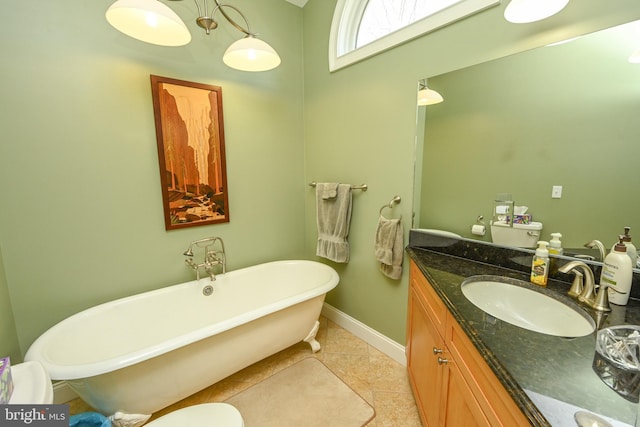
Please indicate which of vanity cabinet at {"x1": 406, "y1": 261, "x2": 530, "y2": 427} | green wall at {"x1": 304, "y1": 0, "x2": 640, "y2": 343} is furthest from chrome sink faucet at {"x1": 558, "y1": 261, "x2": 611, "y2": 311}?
green wall at {"x1": 304, "y1": 0, "x2": 640, "y2": 343}

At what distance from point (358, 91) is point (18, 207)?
2.27 m

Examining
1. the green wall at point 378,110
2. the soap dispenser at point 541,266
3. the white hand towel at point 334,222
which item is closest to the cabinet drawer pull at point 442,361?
the soap dispenser at point 541,266

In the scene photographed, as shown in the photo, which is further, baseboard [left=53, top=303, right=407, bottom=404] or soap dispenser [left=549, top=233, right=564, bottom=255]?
baseboard [left=53, top=303, right=407, bottom=404]

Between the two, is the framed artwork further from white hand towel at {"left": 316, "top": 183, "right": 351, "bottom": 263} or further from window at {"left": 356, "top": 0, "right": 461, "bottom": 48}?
window at {"left": 356, "top": 0, "right": 461, "bottom": 48}

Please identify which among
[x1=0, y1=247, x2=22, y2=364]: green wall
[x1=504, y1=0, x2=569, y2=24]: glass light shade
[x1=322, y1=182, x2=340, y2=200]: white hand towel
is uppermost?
[x1=504, y1=0, x2=569, y2=24]: glass light shade

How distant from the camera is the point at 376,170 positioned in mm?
1976

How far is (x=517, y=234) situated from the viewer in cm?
138

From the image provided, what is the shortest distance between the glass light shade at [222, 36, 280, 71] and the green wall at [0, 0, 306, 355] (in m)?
0.54

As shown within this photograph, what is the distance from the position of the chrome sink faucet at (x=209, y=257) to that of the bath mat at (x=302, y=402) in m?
0.88

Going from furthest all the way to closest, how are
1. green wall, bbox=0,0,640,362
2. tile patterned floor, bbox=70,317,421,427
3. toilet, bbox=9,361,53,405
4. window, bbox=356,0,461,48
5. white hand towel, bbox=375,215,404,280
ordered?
1. white hand towel, bbox=375,215,404,280
2. window, bbox=356,0,461,48
3. tile patterned floor, bbox=70,317,421,427
4. green wall, bbox=0,0,640,362
5. toilet, bbox=9,361,53,405

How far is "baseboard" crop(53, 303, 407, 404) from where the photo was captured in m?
1.61

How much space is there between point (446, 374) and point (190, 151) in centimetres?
209

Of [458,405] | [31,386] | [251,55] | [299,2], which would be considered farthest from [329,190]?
[31,386]

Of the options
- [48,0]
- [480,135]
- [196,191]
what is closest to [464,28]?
[480,135]
